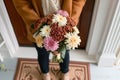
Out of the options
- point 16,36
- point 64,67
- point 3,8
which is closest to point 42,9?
point 3,8

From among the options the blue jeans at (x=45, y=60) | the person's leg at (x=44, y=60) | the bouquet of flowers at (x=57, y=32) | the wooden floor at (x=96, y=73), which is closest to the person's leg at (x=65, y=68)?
the blue jeans at (x=45, y=60)

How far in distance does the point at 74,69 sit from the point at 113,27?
1.72 ft

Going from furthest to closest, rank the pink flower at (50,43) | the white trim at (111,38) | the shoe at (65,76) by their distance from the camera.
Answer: the shoe at (65,76), the white trim at (111,38), the pink flower at (50,43)

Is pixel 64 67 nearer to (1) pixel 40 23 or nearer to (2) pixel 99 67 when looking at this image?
(2) pixel 99 67

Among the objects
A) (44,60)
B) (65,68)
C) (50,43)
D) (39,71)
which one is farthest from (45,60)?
(50,43)

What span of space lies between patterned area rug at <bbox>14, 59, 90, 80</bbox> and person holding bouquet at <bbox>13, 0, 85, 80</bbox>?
56 centimetres

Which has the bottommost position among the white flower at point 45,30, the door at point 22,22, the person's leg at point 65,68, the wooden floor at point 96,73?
the wooden floor at point 96,73

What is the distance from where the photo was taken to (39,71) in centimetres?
157

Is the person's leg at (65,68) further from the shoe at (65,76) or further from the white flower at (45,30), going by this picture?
the white flower at (45,30)

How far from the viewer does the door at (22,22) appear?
130 cm

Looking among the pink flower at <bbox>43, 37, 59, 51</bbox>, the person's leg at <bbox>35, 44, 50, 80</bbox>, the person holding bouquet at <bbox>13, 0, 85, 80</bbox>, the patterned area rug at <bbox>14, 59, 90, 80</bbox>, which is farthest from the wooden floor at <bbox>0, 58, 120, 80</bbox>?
the pink flower at <bbox>43, 37, 59, 51</bbox>

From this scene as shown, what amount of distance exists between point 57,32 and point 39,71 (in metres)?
0.74

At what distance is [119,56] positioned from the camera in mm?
1549

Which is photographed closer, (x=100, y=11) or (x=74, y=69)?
(x=100, y=11)
